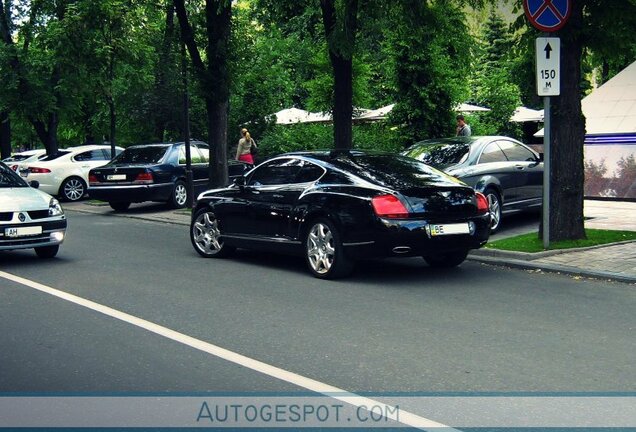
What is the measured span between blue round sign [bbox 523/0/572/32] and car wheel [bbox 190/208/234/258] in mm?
5072

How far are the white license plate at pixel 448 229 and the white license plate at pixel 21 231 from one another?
5311 mm

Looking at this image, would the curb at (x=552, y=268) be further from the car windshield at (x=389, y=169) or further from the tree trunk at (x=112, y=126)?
the tree trunk at (x=112, y=126)

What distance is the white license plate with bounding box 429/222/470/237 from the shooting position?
31.6ft

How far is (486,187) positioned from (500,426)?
9400mm

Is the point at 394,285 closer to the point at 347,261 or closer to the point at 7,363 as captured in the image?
the point at 347,261

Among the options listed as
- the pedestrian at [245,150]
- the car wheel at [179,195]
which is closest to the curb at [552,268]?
the car wheel at [179,195]

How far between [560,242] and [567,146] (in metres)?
1.32

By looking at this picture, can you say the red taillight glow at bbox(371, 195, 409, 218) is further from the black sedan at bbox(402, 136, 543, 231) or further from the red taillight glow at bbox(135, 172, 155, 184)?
the red taillight glow at bbox(135, 172, 155, 184)

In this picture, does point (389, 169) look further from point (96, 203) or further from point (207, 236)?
point (96, 203)

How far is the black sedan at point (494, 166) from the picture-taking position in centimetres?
1388

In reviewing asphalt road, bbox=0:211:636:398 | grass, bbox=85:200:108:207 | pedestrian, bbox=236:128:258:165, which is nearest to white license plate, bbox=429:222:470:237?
asphalt road, bbox=0:211:636:398

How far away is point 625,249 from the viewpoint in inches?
458

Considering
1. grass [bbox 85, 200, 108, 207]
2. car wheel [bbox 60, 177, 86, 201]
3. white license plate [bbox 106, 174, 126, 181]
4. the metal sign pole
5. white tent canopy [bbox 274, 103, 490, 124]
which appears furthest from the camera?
white tent canopy [bbox 274, 103, 490, 124]

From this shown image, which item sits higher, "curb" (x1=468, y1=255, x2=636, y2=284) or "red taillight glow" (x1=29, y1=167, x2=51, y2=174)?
"red taillight glow" (x1=29, y1=167, x2=51, y2=174)
